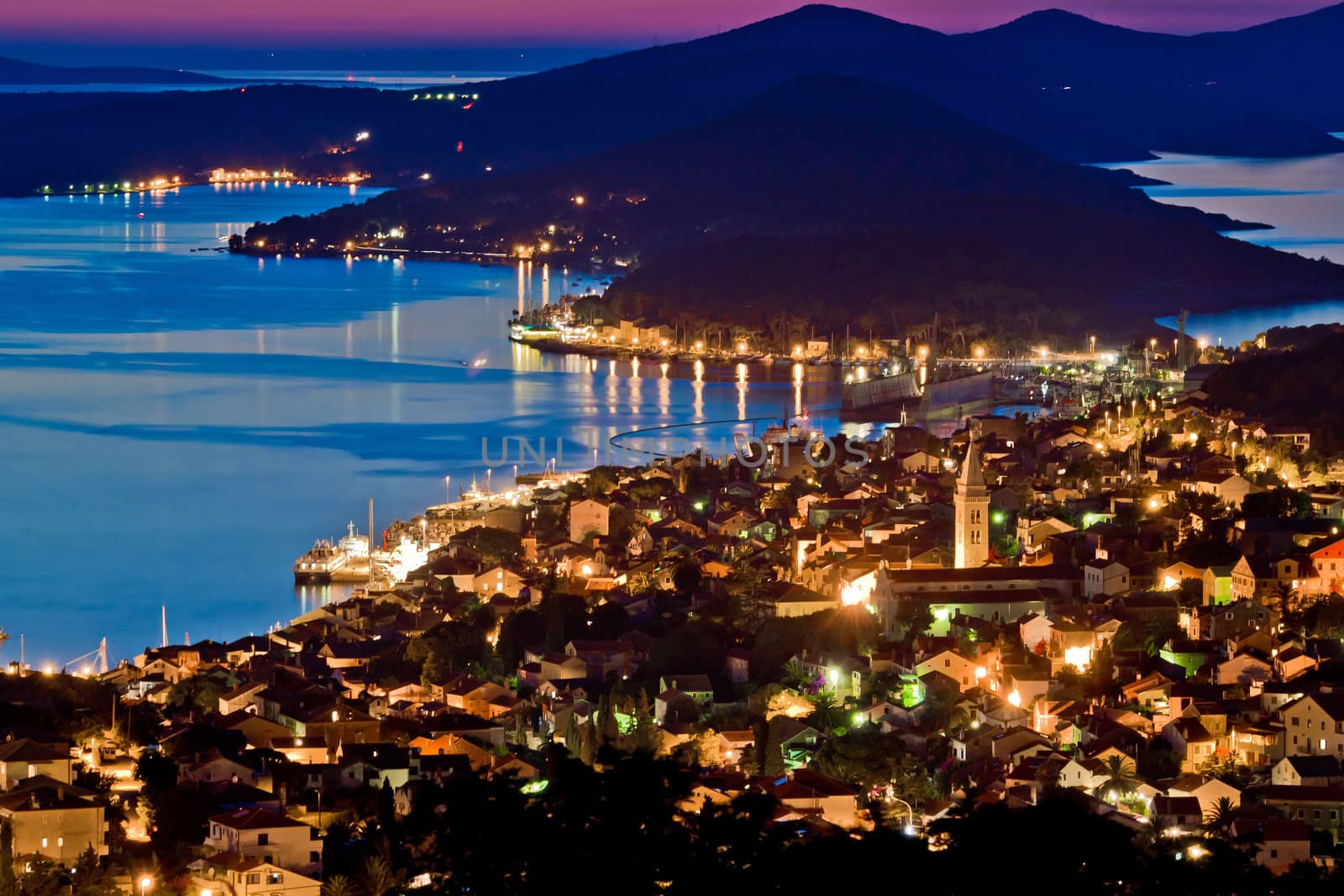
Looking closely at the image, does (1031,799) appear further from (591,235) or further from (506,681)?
(591,235)

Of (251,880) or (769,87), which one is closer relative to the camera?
(251,880)

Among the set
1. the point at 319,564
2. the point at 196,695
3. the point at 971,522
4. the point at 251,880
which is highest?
the point at 971,522

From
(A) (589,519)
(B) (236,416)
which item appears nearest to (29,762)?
(A) (589,519)

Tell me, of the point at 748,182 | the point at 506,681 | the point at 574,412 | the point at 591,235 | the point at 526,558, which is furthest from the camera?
the point at 748,182

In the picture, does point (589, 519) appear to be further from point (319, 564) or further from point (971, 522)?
point (971, 522)

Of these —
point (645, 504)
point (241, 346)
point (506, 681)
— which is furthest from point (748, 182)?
point (506, 681)

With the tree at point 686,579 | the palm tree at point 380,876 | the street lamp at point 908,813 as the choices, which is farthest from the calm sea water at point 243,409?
the palm tree at point 380,876
